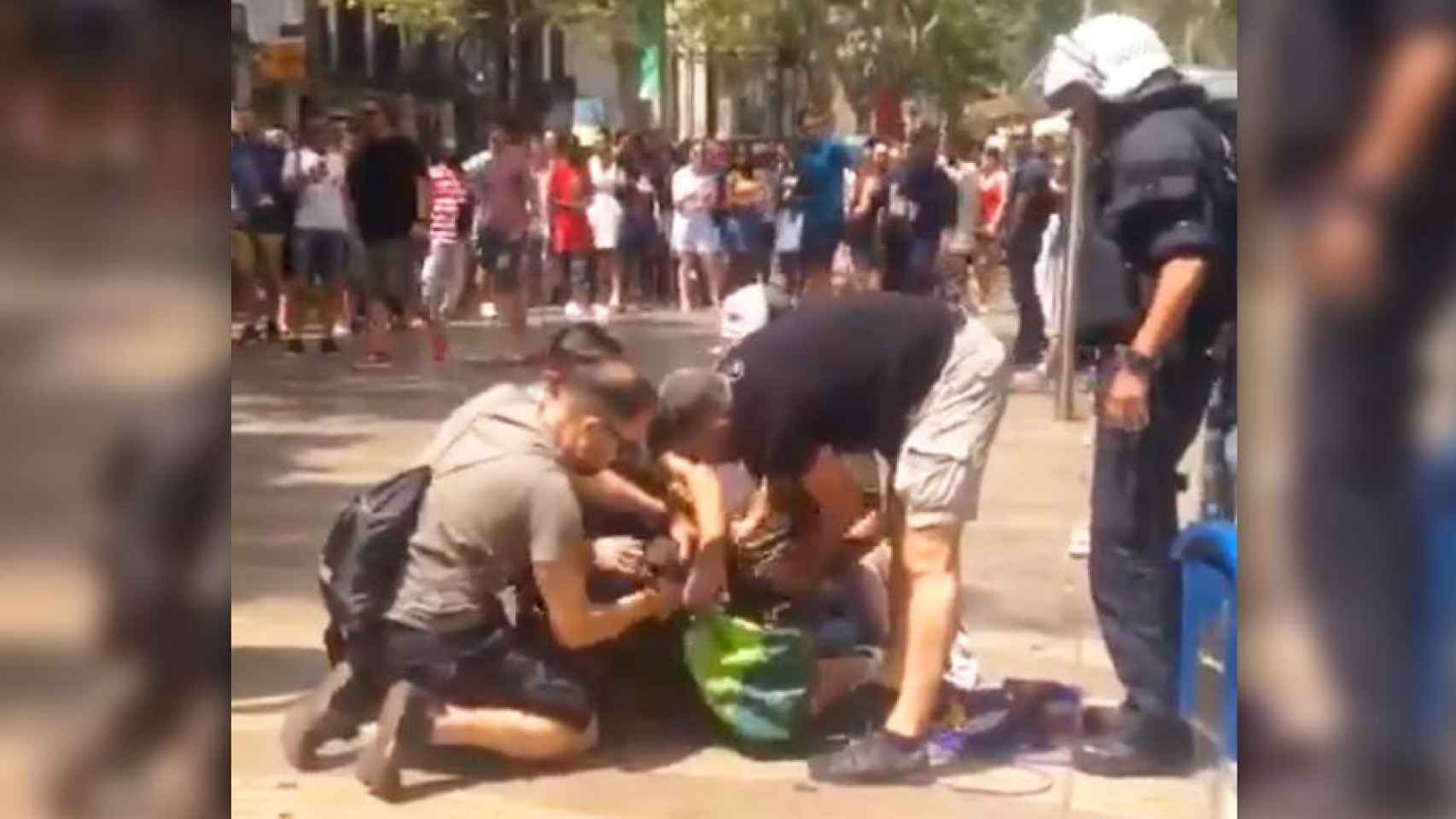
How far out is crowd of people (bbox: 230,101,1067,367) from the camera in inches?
198

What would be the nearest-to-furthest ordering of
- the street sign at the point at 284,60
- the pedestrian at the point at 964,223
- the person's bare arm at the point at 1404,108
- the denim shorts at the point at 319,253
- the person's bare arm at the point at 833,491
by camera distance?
the person's bare arm at the point at 1404,108, the street sign at the point at 284,60, the person's bare arm at the point at 833,491, the pedestrian at the point at 964,223, the denim shorts at the point at 319,253

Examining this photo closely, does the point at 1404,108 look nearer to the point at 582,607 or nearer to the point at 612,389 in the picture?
the point at 612,389

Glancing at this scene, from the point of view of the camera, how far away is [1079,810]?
5148mm

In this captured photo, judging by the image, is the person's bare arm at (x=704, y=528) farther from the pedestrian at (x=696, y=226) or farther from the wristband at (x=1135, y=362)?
the wristband at (x=1135, y=362)

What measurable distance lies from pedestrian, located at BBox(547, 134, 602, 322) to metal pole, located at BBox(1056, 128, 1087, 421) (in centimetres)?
86

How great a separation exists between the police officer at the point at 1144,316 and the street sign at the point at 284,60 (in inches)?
49.5

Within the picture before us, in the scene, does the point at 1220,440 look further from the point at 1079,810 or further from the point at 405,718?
the point at 405,718

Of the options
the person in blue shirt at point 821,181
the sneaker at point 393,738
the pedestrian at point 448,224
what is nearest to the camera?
the person in blue shirt at point 821,181

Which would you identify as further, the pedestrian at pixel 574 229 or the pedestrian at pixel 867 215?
the pedestrian at pixel 574 229

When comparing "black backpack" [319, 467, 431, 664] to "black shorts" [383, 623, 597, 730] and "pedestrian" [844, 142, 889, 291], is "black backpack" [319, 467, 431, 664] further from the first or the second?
"pedestrian" [844, 142, 889, 291]

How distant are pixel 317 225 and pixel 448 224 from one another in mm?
1750

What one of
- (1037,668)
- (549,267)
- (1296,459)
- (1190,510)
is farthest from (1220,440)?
(549,267)

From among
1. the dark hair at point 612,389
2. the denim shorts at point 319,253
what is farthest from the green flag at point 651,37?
the denim shorts at point 319,253

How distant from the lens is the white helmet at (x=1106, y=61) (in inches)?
192
